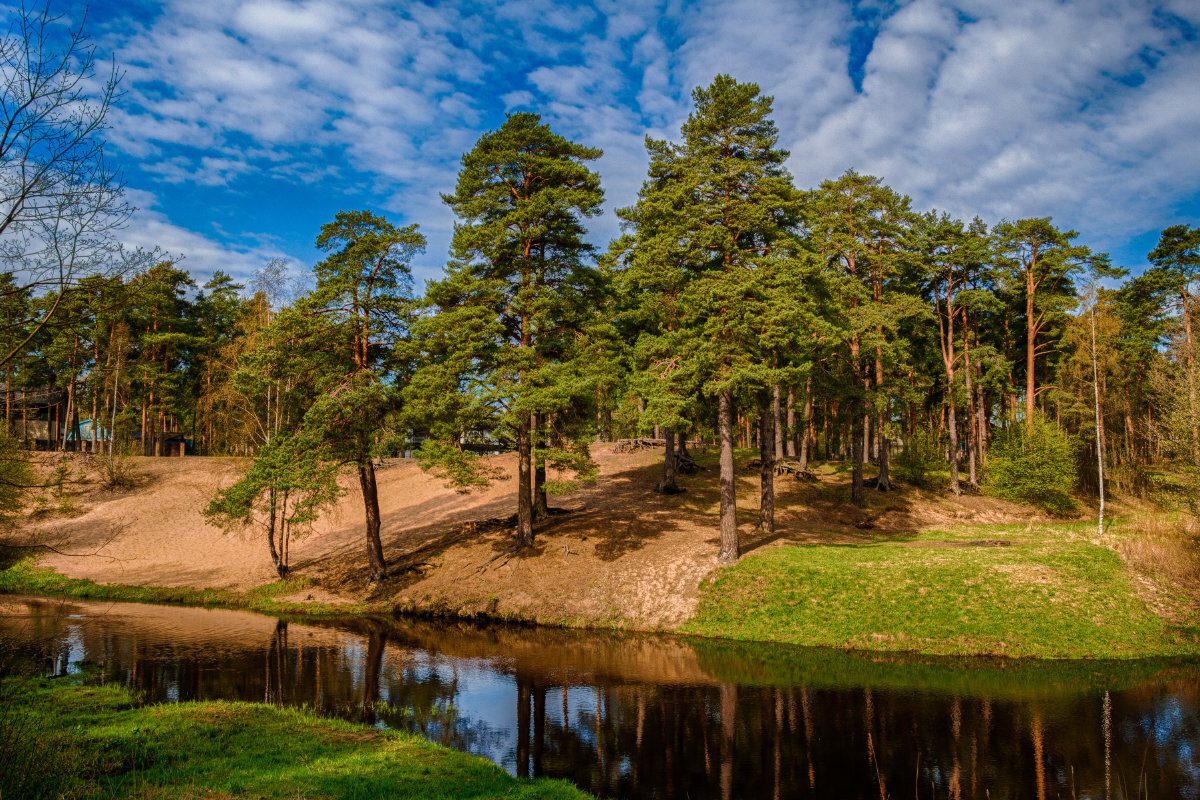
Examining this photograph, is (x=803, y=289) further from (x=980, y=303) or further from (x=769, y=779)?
(x=980, y=303)

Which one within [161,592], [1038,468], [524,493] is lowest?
[161,592]

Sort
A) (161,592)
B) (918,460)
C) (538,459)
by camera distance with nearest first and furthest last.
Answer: (538,459) → (161,592) → (918,460)

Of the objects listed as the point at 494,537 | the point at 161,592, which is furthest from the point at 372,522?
the point at 161,592

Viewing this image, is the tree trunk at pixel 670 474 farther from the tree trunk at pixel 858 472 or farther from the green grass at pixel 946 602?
the green grass at pixel 946 602

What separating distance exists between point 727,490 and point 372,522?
14753 mm

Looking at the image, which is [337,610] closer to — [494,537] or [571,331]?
[494,537]

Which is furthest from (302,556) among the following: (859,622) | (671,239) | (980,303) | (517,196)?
(980,303)

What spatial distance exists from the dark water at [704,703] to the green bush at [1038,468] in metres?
19.9

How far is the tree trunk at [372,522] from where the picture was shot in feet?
85.1

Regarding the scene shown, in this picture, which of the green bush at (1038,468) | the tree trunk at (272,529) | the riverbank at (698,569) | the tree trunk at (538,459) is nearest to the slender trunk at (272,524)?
the tree trunk at (272,529)

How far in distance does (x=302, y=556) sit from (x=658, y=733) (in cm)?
2573

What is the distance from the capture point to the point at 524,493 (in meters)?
25.9

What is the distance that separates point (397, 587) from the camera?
86.5 feet

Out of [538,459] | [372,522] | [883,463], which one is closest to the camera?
[538,459]
